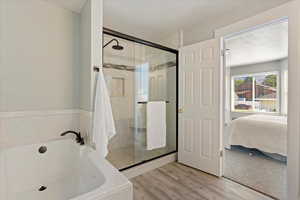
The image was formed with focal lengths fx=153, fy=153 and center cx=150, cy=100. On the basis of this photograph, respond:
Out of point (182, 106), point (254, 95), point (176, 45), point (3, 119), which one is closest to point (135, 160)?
point (182, 106)

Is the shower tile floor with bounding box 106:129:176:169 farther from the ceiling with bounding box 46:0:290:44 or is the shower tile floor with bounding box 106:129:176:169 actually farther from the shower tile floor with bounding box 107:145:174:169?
the ceiling with bounding box 46:0:290:44

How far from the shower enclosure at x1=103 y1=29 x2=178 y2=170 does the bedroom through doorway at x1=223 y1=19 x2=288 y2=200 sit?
932mm

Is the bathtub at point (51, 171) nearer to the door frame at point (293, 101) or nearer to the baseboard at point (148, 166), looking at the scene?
the baseboard at point (148, 166)

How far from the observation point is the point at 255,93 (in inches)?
213

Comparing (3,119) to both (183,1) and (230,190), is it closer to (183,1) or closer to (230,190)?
(183,1)

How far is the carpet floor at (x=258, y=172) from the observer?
195 cm

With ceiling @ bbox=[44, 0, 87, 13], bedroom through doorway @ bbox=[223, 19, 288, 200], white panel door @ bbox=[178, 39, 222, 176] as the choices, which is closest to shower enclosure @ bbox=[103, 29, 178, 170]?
white panel door @ bbox=[178, 39, 222, 176]

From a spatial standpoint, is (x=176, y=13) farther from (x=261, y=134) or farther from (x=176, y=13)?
(x=261, y=134)

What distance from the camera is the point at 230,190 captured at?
6.25 ft

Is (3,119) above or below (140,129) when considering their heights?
above

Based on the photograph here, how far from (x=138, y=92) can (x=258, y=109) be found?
15.9 ft

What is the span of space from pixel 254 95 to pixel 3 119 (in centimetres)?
651

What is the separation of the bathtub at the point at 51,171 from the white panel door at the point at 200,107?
64.3 inches

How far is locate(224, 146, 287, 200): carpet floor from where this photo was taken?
1.95 meters
